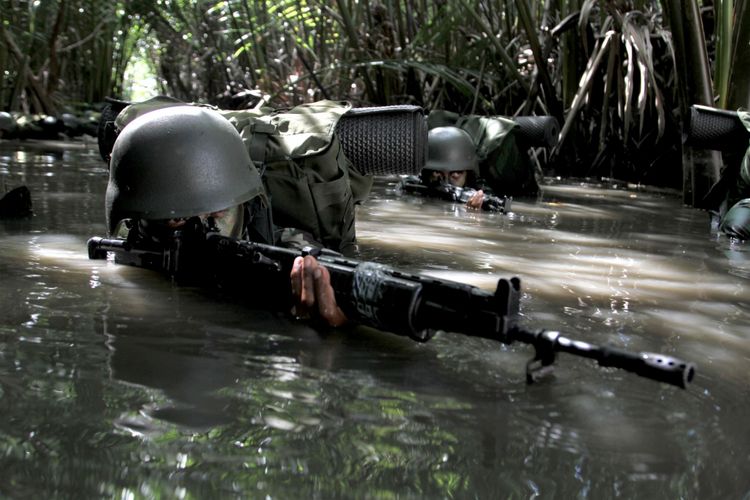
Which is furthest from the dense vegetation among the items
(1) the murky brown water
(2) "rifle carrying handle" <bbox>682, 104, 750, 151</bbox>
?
(1) the murky brown water

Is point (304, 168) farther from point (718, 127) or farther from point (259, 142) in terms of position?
point (718, 127)

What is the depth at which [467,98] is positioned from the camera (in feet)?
33.8

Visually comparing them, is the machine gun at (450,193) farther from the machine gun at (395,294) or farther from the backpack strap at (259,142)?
the machine gun at (395,294)

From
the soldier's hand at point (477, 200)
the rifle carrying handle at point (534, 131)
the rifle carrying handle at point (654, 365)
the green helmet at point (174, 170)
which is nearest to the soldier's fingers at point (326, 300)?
the green helmet at point (174, 170)

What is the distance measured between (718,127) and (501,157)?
6.83 ft

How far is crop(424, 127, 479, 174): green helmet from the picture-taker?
674cm

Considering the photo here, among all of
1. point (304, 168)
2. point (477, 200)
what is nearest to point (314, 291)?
point (304, 168)

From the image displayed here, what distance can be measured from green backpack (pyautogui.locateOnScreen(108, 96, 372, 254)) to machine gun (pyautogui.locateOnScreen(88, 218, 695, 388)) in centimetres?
58

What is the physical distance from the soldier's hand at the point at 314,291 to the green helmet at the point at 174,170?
0.42 metres

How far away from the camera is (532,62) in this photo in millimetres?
9797

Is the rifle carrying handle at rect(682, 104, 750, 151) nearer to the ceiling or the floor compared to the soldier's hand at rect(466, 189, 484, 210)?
nearer to the ceiling

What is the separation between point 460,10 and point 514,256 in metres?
5.08

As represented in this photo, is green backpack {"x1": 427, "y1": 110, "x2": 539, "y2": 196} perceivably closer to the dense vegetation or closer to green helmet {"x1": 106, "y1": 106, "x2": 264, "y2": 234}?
the dense vegetation

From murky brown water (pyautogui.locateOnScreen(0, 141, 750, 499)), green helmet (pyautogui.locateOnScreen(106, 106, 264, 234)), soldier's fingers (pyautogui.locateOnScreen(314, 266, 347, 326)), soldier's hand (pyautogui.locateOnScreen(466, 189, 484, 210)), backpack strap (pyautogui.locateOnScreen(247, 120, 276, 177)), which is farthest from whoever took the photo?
soldier's hand (pyautogui.locateOnScreen(466, 189, 484, 210))
